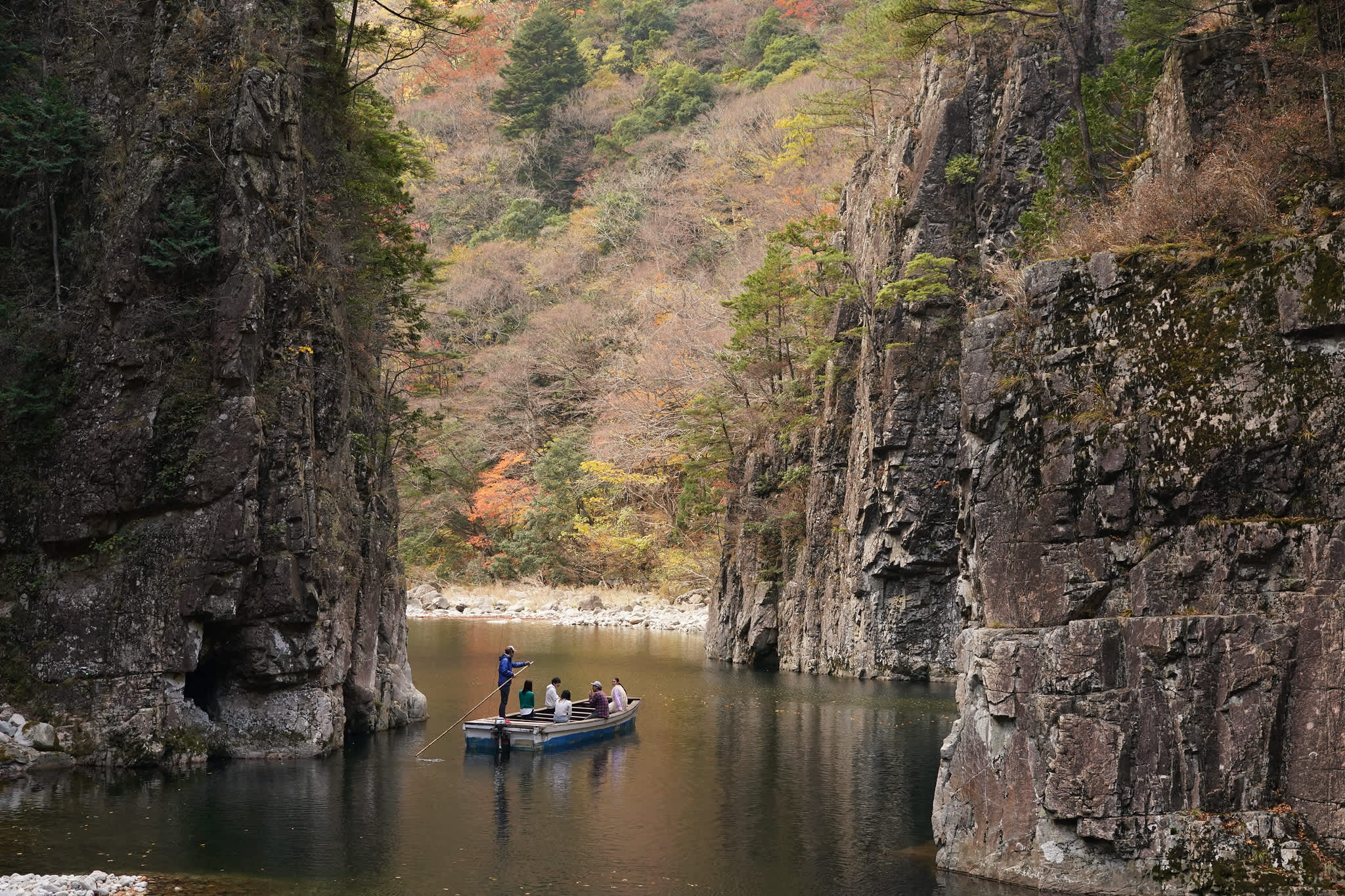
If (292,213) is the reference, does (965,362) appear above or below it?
below

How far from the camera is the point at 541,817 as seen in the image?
59.7 ft

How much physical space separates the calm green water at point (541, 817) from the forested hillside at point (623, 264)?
1727cm

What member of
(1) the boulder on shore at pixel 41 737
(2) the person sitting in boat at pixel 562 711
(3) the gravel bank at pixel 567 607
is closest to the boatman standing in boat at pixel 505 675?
(2) the person sitting in boat at pixel 562 711

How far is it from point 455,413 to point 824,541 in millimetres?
31019

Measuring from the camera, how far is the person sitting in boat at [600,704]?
25.6 m

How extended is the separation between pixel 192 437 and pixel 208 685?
4785 mm

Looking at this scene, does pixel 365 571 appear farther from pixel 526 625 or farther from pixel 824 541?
pixel 526 625

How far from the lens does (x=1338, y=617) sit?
12820 mm

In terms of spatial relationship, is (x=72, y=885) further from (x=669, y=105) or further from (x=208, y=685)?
(x=669, y=105)

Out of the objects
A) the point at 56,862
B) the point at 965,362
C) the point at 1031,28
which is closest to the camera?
the point at 56,862

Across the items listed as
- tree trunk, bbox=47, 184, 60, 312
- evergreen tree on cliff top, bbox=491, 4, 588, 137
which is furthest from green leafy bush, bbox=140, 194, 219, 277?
evergreen tree on cliff top, bbox=491, 4, 588, 137

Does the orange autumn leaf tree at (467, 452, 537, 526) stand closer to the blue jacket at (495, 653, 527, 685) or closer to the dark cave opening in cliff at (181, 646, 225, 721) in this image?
the blue jacket at (495, 653, 527, 685)

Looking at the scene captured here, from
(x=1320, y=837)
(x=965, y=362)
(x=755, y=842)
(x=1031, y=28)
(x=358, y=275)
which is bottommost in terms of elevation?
(x=755, y=842)

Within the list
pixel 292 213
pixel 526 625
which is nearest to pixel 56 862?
pixel 292 213
